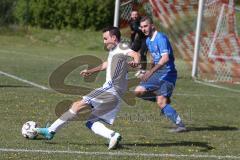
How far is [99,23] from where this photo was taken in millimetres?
35781

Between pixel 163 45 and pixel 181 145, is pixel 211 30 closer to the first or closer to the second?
pixel 163 45

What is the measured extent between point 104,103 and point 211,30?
12.1m

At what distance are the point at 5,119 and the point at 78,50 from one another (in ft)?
67.0

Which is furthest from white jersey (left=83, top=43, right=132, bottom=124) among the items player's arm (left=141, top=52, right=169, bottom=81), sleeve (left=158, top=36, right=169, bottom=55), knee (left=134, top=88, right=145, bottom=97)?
knee (left=134, top=88, right=145, bottom=97)

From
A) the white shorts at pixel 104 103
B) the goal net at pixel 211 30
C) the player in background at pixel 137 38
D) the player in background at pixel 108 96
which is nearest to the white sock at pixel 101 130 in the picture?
the player in background at pixel 108 96

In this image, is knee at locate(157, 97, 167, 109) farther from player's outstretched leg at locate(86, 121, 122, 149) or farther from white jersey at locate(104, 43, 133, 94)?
player's outstretched leg at locate(86, 121, 122, 149)

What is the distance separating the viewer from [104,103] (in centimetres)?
935

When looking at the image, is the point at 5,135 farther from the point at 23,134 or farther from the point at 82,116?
the point at 82,116

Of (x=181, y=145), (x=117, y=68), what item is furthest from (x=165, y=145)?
(x=117, y=68)

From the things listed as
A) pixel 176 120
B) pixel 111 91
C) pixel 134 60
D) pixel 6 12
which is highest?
pixel 134 60

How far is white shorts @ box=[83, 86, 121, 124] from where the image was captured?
30.7ft

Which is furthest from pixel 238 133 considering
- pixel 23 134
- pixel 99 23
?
pixel 99 23

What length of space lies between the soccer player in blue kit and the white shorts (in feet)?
4.56

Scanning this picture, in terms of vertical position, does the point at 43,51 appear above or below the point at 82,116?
below
